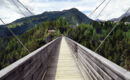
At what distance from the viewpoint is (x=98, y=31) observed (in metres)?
120

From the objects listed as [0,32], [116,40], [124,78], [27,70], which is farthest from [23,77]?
[0,32]

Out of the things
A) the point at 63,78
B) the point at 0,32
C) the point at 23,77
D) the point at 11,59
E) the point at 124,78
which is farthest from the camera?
the point at 0,32

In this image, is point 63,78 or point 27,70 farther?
point 63,78

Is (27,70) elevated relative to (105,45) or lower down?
elevated

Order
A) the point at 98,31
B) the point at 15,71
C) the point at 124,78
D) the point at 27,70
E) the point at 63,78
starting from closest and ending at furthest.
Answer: the point at 124,78 → the point at 15,71 → the point at 27,70 → the point at 63,78 → the point at 98,31

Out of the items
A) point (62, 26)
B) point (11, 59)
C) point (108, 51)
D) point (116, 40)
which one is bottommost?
point (11, 59)

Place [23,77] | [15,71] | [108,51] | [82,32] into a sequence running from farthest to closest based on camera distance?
[82,32] < [108,51] < [23,77] < [15,71]

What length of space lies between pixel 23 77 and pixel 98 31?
12312cm

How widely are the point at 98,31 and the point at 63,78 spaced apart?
12137cm

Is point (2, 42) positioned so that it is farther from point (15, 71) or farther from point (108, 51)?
point (15, 71)

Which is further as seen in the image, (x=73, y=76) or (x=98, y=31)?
(x=98, y=31)

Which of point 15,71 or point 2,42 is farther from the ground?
point 15,71

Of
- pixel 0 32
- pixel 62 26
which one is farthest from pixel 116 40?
pixel 0 32

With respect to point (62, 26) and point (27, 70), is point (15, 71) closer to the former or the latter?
point (27, 70)
